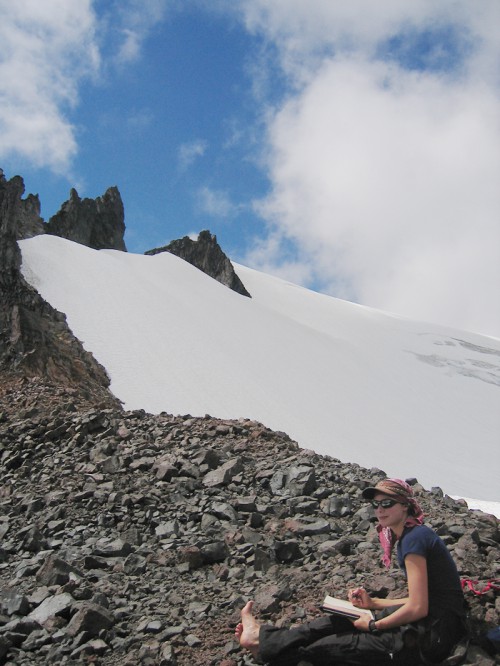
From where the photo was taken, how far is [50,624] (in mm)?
5066

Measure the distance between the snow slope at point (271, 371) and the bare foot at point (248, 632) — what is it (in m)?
15.5

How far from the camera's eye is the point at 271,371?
94.1ft

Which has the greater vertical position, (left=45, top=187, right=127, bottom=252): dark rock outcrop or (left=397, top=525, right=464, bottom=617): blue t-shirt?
(left=45, top=187, right=127, bottom=252): dark rock outcrop

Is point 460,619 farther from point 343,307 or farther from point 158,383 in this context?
point 343,307

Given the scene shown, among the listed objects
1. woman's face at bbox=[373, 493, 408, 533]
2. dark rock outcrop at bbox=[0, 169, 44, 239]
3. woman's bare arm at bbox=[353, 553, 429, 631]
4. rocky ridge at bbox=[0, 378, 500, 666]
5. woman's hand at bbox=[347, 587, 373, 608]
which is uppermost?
dark rock outcrop at bbox=[0, 169, 44, 239]

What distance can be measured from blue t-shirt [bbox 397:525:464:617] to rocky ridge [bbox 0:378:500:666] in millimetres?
420

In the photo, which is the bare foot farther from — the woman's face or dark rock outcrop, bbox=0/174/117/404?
dark rock outcrop, bbox=0/174/117/404

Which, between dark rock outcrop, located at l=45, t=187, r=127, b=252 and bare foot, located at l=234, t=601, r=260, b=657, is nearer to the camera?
bare foot, located at l=234, t=601, r=260, b=657

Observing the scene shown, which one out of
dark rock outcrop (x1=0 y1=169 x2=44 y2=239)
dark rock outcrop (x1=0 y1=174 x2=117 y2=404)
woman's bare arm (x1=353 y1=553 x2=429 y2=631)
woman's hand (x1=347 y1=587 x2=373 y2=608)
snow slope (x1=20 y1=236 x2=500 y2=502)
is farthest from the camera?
dark rock outcrop (x1=0 y1=169 x2=44 y2=239)

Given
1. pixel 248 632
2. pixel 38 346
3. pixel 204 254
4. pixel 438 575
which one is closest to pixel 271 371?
pixel 38 346

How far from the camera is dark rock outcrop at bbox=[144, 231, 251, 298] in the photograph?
66.6m

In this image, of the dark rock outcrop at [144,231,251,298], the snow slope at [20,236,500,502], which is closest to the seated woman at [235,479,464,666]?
the snow slope at [20,236,500,502]

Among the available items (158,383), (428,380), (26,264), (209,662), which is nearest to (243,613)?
(209,662)

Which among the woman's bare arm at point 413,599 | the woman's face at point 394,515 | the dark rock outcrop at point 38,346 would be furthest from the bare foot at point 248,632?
the dark rock outcrop at point 38,346
